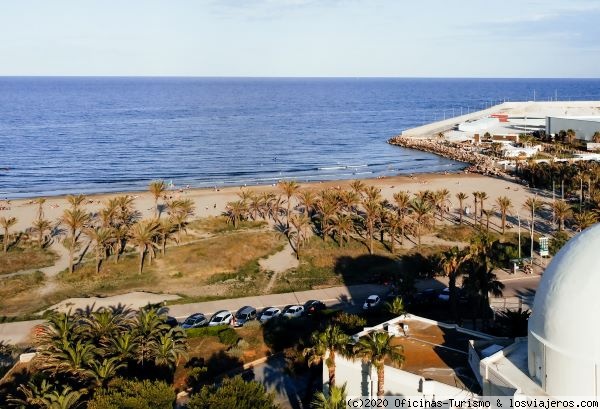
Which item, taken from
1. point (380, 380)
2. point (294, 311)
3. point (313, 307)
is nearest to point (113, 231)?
point (294, 311)

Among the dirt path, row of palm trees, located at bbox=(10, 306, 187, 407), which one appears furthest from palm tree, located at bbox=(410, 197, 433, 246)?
row of palm trees, located at bbox=(10, 306, 187, 407)

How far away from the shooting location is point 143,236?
44656 millimetres

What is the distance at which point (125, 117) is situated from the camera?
574ft

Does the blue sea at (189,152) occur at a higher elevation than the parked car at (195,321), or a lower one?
higher

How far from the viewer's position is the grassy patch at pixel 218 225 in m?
55.0

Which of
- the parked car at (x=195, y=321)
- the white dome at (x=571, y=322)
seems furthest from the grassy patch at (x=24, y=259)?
the white dome at (x=571, y=322)

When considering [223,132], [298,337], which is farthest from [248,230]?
[223,132]

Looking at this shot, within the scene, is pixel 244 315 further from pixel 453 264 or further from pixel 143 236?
pixel 453 264

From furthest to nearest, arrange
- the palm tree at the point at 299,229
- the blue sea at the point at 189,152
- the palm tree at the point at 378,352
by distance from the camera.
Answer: the blue sea at the point at 189,152, the palm tree at the point at 299,229, the palm tree at the point at 378,352

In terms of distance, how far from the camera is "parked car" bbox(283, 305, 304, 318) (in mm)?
36178

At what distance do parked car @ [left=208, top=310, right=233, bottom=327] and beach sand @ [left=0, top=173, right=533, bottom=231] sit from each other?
991 inches

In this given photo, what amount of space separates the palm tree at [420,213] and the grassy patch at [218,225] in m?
14.1

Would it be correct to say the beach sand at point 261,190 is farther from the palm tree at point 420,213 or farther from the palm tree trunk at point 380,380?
the palm tree trunk at point 380,380

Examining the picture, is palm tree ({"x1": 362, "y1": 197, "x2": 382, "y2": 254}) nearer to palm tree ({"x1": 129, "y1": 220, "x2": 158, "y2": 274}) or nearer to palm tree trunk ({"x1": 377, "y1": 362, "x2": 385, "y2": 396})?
palm tree ({"x1": 129, "y1": 220, "x2": 158, "y2": 274})
